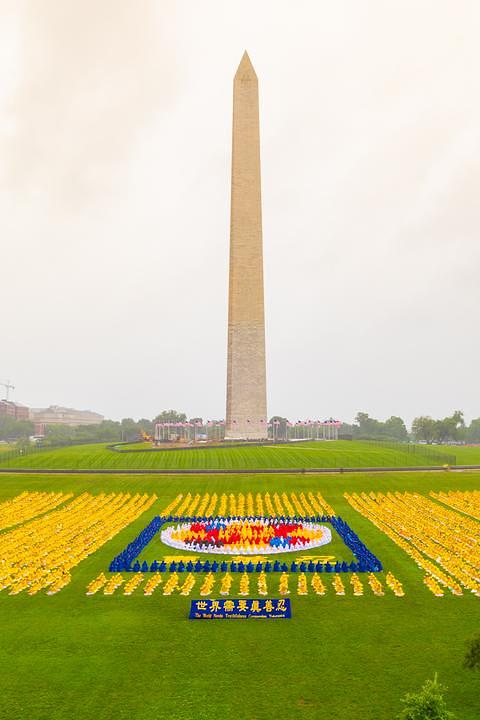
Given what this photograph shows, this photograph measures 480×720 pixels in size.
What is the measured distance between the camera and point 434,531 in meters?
33.8

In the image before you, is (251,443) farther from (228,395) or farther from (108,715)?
(108,715)

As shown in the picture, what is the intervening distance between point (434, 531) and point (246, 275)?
5497cm

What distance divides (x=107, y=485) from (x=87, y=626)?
116 ft

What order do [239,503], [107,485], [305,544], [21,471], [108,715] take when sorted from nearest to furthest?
[108,715], [305,544], [239,503], [107,485], [21,471]

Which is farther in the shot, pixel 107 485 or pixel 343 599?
pixel 107 485

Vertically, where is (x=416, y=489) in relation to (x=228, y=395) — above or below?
below

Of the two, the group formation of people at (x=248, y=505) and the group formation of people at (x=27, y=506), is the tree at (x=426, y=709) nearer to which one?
the group formation of people at (x=248, y=505)

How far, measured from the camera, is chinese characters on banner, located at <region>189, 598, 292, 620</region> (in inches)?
812

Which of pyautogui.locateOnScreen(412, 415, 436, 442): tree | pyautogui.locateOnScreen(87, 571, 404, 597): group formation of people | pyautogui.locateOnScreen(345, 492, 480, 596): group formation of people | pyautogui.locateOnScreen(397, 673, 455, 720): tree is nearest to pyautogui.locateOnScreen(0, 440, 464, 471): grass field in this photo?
pyautogui.locateOnScreen(345, 492, 480, 596): group formation of people

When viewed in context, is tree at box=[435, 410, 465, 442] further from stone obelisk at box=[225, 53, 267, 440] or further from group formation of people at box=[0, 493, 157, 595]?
group formation of people at box=[0, 493, 157, 595]

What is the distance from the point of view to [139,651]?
58.9 ft

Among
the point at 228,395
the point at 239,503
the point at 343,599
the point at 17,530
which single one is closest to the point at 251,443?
the point at 228,395

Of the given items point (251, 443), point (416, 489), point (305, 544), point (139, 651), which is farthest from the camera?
point (251, 443)

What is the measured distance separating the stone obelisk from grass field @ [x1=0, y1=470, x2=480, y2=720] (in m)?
58.9
